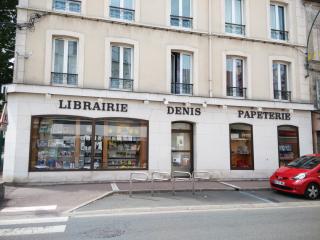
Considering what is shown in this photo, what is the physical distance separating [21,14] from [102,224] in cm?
932

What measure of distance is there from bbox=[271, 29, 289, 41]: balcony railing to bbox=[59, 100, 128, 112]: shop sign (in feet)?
28.3

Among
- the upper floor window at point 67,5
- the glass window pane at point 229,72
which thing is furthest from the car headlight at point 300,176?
the upper floor window at point 67,5

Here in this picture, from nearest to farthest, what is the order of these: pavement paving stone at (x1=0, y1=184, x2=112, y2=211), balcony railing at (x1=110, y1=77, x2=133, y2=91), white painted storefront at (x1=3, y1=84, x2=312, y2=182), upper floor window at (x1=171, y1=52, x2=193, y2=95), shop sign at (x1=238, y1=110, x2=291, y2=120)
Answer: pavement paving stone at (x1=0, y1=184, x2=112, y2=211), white painted storefront at (x1=3, y1=84, x2=312, y2=182), balcony railing at (x1=110, y1=77, x2=133, y2=91), upper floor window at (x1=171, y1=52, x2=193, y2=95), shop sign at (x1=238, y1=110, x2=291, y2=120)

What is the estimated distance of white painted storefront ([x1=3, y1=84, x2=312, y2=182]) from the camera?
439 inches

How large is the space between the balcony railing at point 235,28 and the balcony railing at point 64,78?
7.66 meters

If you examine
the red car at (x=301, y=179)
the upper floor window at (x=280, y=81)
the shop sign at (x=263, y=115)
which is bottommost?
the red car at (x=301, y=179)

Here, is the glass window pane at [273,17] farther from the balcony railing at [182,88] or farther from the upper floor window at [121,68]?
the upper floor window at [121,68]

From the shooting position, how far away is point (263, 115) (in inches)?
556

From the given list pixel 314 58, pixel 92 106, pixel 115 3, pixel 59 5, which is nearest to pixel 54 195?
pixel 92 106

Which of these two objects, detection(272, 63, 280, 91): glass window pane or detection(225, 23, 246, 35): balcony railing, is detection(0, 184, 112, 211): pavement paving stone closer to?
detection(225, 23, 246, 35): balcony railing

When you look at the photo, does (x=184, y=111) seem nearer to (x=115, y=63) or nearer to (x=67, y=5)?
(x=115, y=63)

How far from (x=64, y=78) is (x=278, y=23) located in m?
11.1

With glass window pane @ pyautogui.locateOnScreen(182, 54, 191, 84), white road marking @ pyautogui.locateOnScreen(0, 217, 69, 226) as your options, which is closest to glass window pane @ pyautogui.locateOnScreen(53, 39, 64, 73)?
glass window pane @ pyautogui.locateOnScreen(182, 54, 191, 84)

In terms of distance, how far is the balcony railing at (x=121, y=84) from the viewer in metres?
12.5
